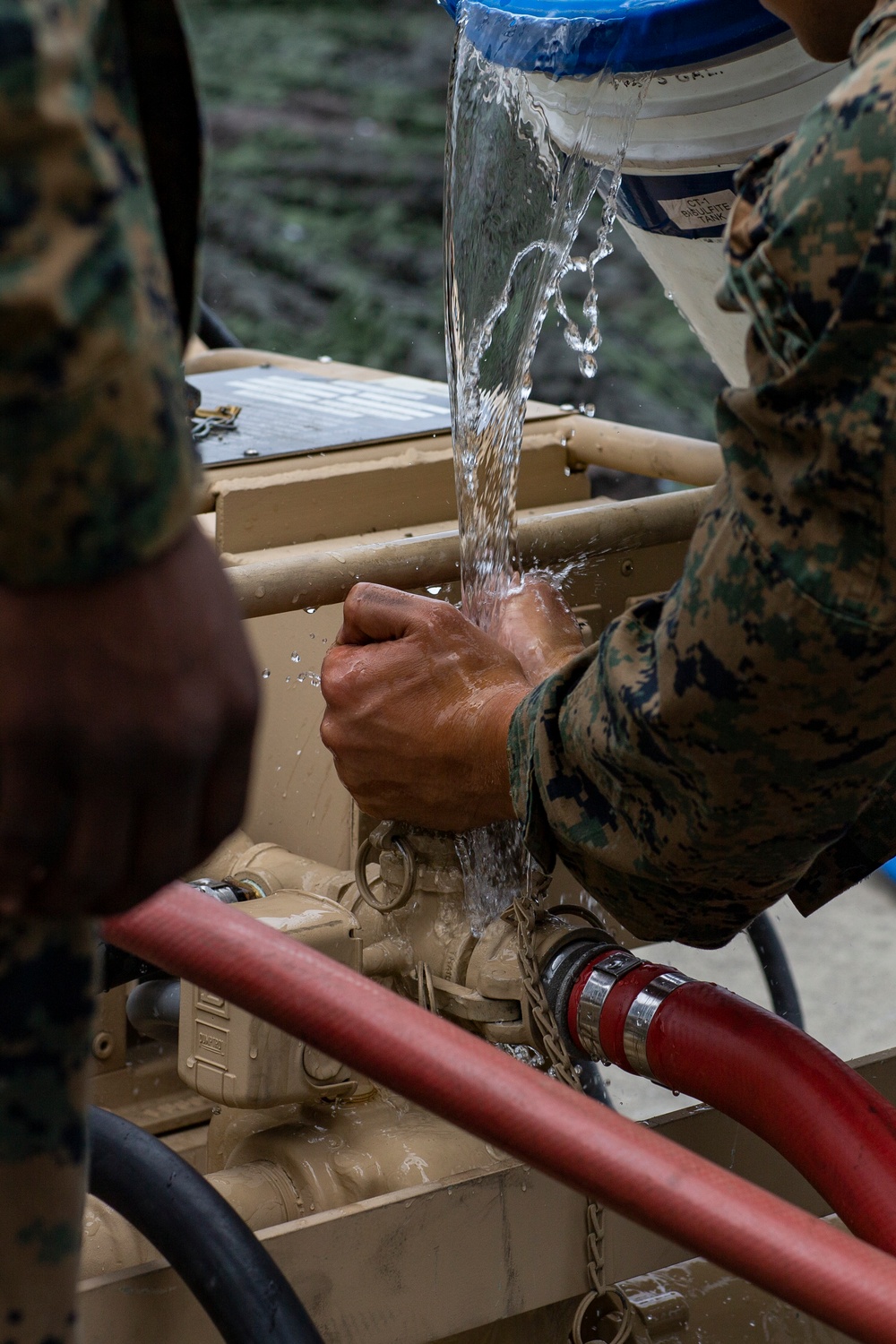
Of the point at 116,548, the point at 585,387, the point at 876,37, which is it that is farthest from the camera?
the point at 585,387

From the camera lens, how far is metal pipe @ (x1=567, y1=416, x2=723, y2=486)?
5.53 ft

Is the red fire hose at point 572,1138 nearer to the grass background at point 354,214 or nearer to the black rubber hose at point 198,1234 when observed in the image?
the black rubber hose at point 198,1234

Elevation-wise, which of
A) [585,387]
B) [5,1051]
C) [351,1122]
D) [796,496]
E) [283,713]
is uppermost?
[796,496]

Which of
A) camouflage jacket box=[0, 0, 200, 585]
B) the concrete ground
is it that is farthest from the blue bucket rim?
the concrete ground

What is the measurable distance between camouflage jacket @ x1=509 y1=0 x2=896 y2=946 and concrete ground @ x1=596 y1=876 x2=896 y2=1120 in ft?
5.86

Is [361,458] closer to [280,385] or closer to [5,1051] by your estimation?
[280,385]

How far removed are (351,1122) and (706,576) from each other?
1.98ft

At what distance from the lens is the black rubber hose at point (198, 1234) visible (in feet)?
3.18

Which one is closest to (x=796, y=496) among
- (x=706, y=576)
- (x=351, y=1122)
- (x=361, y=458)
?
(x=706, y=576)

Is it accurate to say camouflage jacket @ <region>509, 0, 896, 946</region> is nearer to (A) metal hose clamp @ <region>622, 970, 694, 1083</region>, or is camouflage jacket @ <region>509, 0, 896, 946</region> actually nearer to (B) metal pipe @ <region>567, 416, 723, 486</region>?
(A) metal hose clamp @ <region>622, 970, 694, 1083</region>

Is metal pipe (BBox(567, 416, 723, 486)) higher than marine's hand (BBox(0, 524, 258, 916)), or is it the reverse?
marine's hand (BBox(0, 524, 258, 916))

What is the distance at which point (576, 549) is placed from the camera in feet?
4.72

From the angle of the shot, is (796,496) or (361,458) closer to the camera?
(796,496)

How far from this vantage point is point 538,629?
56.9 inches
